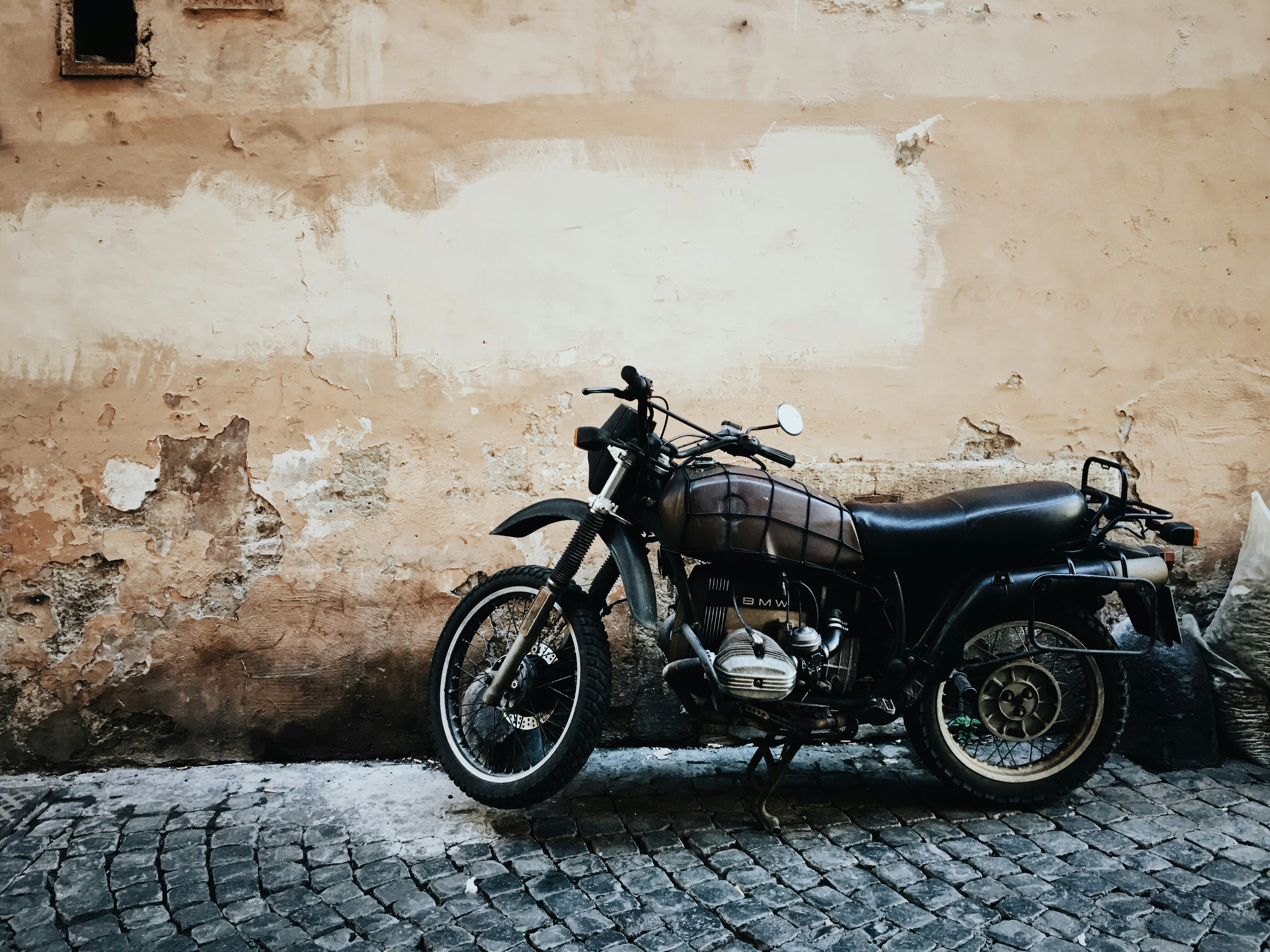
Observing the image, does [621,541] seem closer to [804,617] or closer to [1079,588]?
[804,617]

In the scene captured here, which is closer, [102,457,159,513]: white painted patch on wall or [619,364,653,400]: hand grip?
[619,364,653,400]: hand grip

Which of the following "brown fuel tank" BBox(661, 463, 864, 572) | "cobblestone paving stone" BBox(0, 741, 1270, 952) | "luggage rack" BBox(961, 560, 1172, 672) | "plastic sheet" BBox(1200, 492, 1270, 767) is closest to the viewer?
"cobblestone paving stone" BBox(0, 741, 1270, 952)

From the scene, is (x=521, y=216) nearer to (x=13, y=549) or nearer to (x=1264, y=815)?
(x=13, y=549)

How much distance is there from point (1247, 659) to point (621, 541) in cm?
248

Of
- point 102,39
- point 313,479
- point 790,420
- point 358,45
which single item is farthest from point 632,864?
point 102,39

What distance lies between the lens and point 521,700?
3.19 m

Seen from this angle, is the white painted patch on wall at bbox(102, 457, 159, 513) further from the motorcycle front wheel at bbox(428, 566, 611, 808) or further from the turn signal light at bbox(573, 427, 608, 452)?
the turn signal light at bbox(573, 427, 608, 452)

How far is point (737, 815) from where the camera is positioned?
322 cm

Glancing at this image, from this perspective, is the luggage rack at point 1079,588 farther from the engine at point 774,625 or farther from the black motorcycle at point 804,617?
the engine at point 774,625

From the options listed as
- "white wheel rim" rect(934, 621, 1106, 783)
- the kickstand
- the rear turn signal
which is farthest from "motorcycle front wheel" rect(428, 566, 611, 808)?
the rear turn signal

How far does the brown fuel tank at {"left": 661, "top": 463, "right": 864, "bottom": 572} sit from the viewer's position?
2.96m

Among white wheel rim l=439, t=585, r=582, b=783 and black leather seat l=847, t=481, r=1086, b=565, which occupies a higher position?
black leather seat l=847, t=481, r=1086, b=565

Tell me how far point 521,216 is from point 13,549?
2367 mm

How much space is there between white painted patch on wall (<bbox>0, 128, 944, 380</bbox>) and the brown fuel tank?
970mm
